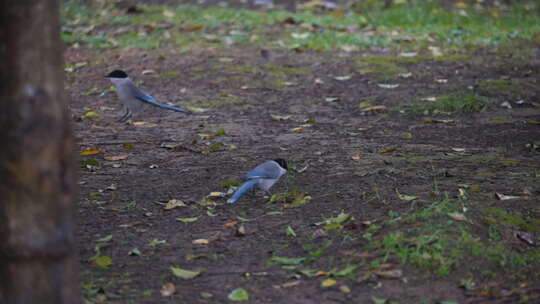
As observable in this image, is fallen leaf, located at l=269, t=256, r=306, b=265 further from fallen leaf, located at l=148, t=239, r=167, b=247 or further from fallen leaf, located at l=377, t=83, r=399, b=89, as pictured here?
fallen leaf, located at l=377, t=83, r=399, b=89

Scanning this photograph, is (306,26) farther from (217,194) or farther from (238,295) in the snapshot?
(238,295)

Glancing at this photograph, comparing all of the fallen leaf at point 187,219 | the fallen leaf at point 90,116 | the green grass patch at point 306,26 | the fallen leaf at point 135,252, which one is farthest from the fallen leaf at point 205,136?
the green grass patch at point 306,26

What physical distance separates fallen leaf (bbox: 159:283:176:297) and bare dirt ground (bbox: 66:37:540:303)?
0.09ft

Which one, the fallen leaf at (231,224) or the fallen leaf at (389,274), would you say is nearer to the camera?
the fallen leaf at (389,274)

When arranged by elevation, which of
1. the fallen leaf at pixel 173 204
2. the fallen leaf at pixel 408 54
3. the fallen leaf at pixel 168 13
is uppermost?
the fallen leaf at pixel 173 204

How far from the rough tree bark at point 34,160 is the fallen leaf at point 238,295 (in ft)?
3.51

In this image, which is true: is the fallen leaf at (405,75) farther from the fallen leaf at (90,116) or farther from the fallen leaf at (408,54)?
the fallen leaf at (90,116)

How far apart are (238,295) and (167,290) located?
0.37m

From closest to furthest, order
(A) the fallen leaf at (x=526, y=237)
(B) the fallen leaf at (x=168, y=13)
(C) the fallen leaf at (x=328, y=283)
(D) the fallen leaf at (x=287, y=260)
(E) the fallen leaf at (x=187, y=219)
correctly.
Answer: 1. (C) the fallen leaf at (x=328, y=283)
2. (D) the fallen leaf at (x=287, y=260)
3. (A) the fallen leaf at (x=526, y=237)
4. (E) the fallen leaf at (x=187, y=219)
5. (B) the fallen leaf at (x=168, y=13)

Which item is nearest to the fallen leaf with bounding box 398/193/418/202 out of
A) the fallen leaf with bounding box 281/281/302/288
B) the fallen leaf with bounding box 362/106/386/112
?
the fallen leaf with bounding box 281/281/302/288

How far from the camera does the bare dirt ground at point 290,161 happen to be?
159 inches

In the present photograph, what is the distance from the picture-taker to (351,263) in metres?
4.15

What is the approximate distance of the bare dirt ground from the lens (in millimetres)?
4027

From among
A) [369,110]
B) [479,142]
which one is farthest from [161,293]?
[369,110]
